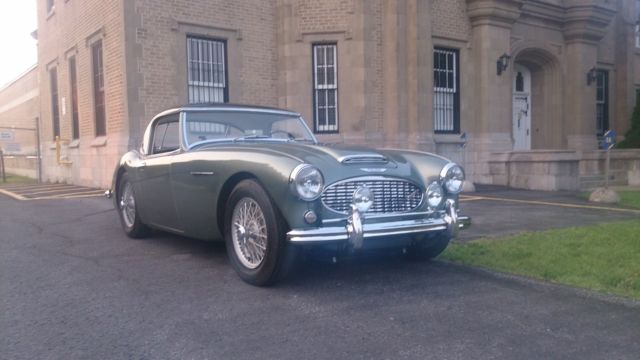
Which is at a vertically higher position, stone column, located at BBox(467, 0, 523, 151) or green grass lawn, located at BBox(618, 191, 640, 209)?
stone column, located at BBox(467, 0, 523, 151)

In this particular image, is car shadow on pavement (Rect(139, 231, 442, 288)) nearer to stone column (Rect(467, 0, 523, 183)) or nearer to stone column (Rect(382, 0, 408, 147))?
stone column (Rect(382, 0, 408, 147))

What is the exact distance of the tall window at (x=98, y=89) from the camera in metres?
14.6

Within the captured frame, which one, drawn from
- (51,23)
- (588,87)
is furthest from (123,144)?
(588,87)

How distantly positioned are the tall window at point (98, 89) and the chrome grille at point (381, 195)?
11276mm

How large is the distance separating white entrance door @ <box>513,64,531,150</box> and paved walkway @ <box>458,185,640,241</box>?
6063 mm

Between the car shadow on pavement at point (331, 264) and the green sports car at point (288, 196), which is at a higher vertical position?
the green sports car at point (288, 196)

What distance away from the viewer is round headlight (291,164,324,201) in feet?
14.0

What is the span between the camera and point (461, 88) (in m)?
16.2

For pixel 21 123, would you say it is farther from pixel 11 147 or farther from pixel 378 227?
pixel 378 227

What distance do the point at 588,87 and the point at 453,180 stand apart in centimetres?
1578

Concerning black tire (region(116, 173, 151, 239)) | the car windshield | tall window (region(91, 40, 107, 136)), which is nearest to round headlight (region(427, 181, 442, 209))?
the car windshield

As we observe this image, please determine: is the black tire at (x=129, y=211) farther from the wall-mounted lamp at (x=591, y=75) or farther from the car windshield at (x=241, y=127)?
the wall-mounted lamp at (x=591, y=75)

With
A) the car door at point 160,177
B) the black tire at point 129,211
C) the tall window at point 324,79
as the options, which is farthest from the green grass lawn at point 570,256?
the tall window at point 324,79

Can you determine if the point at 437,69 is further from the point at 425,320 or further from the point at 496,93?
the point at 425,320
